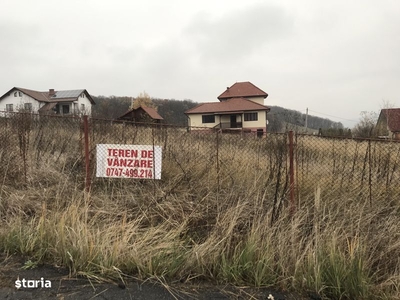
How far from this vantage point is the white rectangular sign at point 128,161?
178 inches

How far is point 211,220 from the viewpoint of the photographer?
3973 mm

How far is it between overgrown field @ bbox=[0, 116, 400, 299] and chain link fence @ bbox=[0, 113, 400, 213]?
4cm

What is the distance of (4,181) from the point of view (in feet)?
15.4

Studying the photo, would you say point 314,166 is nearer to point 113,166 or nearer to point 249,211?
point 249,211

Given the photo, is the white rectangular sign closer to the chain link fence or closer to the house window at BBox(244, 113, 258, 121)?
the chain link fence

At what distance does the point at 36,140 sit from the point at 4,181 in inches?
82.5

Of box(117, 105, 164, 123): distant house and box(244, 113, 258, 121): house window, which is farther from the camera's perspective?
box(244, 113, 258, 121): house window

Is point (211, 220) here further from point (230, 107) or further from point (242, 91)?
point (242, 91)

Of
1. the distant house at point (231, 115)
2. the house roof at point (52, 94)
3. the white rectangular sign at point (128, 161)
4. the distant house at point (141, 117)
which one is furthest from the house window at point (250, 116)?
the white rectangular sign at point (128, 161)

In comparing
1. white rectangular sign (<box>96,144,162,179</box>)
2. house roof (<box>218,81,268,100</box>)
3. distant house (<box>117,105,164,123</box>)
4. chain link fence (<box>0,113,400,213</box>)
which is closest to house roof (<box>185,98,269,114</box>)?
house roof (<box>218,81,268,100</box>)

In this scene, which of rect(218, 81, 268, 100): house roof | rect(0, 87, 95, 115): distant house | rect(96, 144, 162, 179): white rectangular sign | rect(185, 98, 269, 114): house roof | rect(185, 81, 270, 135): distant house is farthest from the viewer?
rect(0, 87, 95, 115): distant house

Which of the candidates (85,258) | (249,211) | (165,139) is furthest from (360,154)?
(85,258)

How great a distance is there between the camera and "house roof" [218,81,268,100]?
56281 mm

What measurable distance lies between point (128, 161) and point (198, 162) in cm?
179
